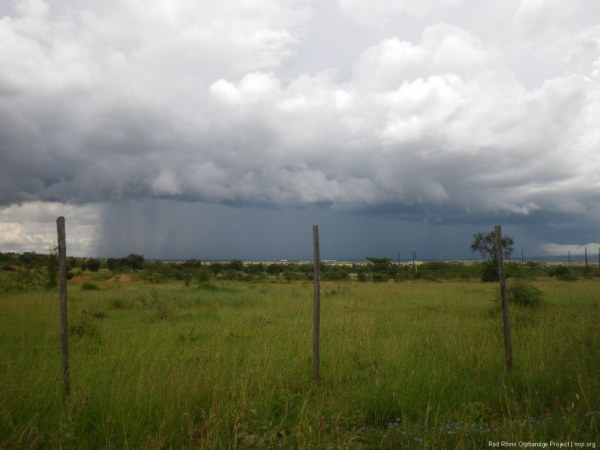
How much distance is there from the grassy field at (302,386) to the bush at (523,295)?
2944mm

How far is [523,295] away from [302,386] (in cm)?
1303

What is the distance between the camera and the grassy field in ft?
15.2

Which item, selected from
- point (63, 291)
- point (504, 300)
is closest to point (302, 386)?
point (63, 291)

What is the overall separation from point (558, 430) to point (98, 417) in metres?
5.72

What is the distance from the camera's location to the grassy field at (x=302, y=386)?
15.2 feet

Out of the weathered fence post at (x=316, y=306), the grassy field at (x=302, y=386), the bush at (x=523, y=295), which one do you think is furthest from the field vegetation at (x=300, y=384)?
the bush at (x=523, y=295)

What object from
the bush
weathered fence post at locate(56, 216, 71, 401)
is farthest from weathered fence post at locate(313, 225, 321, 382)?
the bush

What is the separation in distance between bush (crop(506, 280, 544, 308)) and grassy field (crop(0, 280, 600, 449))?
2944 mm

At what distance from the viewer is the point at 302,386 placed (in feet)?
21.4

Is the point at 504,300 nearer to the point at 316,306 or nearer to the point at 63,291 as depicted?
the point at 316,306

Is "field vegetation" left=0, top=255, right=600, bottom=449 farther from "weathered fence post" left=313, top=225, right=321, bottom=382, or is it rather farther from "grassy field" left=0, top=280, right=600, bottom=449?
"weathered fence post" left=313, top=225, right=321, bottom=382

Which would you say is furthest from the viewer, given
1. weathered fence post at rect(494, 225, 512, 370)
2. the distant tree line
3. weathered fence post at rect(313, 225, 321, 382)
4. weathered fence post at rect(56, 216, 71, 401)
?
the distant tree line

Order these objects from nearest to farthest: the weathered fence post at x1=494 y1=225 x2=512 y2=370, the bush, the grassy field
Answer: the grassy field
the weathered fence post at x1=494 y1=225 x2=512 y2=370
the bush

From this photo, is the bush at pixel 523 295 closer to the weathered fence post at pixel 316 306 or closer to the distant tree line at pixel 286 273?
the distant tree line at pixel 286 273
